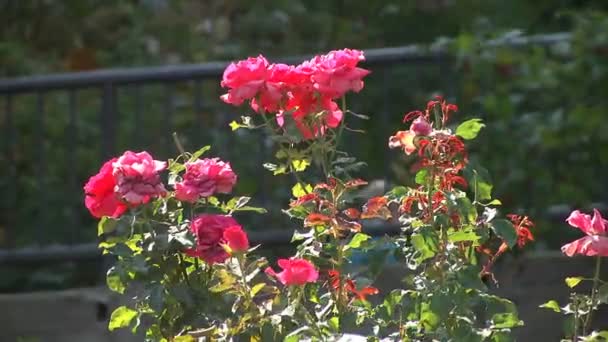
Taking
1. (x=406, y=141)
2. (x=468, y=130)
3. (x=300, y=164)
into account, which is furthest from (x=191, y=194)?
(x=468, y=130)

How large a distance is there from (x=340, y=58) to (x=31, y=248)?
3389 millimetres

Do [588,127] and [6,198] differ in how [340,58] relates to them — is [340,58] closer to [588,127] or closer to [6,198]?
[588,127]

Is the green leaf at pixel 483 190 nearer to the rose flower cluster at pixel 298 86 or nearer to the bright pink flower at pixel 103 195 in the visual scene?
the rose flower cluster at pixel 298 86

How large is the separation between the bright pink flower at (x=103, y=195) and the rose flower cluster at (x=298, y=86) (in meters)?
0.26

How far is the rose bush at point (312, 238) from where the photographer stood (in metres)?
Result: 2.70

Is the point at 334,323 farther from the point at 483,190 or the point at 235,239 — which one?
the point at 483,190

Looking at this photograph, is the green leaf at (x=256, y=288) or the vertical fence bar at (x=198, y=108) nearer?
the green leaf at (x=256, y=288)

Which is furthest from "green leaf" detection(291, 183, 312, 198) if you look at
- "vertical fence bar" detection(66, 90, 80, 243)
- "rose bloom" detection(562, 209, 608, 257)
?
"vertical fence bar" detection(66, 90, 80, 243)

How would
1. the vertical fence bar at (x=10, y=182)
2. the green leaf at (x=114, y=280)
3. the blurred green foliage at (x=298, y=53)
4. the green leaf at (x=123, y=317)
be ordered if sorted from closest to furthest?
the green leaf at (x=114, y=280), the green leaf at (x=123, y=317), the blurred green foliage at (x=298, y=53), the vertical fence bar at (x=10, y=182)

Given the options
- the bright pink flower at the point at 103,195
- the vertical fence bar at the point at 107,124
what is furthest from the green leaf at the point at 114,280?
the vertical fence bar at the point at 107,124

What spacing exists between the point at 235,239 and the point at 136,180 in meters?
0.20

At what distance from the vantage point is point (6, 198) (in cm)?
616

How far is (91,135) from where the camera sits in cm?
656

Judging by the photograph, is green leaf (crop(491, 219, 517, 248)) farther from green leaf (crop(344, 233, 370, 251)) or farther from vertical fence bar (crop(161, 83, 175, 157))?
vertical fence bar (crop(161, 83, 175, 157))
